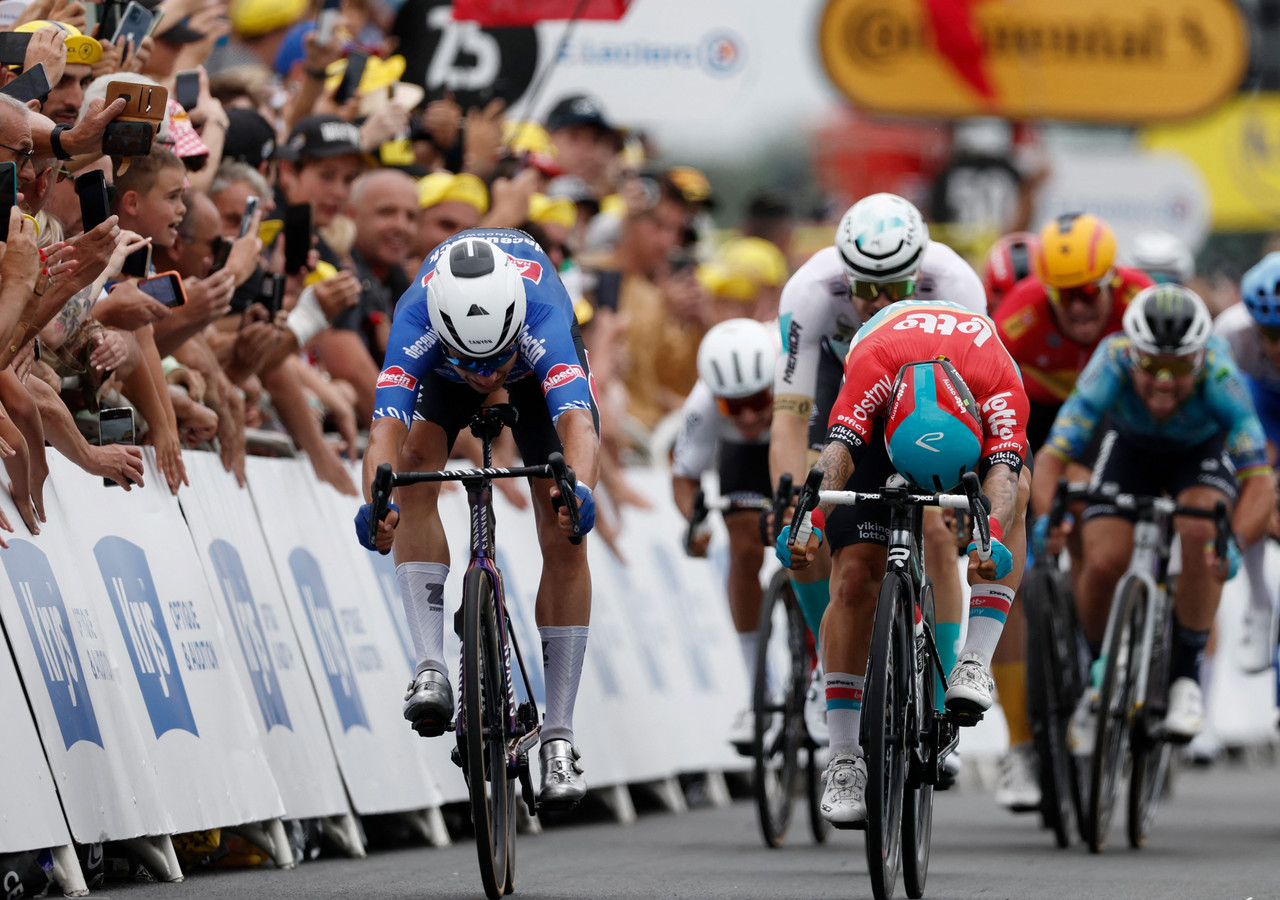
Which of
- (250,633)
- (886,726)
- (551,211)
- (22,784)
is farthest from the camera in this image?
(551,211)

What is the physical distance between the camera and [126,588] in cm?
809

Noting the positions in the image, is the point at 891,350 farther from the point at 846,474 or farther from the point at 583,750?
the point at 583,750

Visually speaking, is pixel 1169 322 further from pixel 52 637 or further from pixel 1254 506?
pixel 52 637

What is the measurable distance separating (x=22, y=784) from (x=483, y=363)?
2.07m

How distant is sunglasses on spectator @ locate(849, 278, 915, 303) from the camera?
8562mm

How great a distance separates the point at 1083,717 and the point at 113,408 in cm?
481

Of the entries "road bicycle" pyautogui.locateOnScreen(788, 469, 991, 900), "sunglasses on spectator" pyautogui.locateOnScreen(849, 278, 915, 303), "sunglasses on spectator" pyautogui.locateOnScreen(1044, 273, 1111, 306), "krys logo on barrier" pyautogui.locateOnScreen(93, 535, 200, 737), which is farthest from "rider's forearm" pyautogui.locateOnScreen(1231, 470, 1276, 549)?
"krys logo on barrier" pyautogui.locateOnScreen(93, 535, 200, 737)

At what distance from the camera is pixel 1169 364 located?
1008 cm

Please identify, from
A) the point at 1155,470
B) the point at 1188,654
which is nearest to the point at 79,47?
the point at 1155,470

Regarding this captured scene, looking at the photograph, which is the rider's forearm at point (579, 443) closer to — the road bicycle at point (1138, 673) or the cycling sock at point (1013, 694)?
the road bicycle at point (1138, 673)

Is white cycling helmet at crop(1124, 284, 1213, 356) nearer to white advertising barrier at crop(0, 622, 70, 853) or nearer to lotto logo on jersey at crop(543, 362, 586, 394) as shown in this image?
lotto logo on jersey at crop(543, 362, 586, 394)

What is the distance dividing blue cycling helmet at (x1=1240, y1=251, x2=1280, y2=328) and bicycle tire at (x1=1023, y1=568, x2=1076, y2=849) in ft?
6.90

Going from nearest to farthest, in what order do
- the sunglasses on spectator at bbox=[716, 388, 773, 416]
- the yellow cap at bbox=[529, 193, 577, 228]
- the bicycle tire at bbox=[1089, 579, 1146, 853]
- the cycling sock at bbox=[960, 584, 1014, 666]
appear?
the cycling sock at bbox=[960, 584, 1014, 666] → the bicycle tire at bbox=[1089, 579, 1146, 853] → the sunglasses on spectator at bbox=[716, 388, 773, 416] → the yellow cap at bbox=[529, 193, 577, 228]

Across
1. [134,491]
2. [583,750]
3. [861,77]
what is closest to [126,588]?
[134,491]
